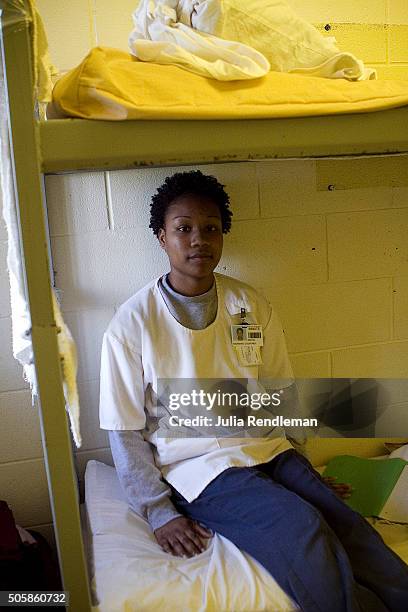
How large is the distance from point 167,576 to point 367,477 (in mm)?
776

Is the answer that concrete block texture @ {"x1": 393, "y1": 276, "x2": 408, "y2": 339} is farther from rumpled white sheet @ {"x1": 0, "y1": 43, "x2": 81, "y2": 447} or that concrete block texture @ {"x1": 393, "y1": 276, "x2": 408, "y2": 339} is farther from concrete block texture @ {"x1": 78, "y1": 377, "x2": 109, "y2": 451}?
rumpled white sheet @ {"x1": 0, "y1": 43, "x2": 81, "y2": 447}

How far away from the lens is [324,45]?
123cm

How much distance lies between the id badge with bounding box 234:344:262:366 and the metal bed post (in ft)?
1.84

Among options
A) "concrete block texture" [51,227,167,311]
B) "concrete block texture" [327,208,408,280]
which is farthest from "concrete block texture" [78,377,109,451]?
"concrete block texture" [327,208,408,280]

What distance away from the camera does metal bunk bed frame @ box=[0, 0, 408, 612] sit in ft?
3.22

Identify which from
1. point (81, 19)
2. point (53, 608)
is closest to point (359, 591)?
point (53, 608)

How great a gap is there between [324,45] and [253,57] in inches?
7.7

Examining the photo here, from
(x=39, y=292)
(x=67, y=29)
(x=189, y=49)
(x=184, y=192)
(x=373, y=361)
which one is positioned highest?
(x=67, y=29)

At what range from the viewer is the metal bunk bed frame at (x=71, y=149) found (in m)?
0.98

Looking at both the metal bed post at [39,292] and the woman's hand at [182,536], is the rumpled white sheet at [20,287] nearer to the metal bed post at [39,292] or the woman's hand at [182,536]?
the metal bed post at [39,292]

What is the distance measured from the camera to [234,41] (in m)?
1.19

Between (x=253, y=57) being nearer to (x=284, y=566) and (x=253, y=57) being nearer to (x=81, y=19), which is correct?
(x=81, y=19)

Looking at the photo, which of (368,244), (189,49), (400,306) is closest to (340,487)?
(400,306)

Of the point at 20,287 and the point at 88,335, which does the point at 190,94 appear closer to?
the point at 20,287
